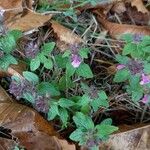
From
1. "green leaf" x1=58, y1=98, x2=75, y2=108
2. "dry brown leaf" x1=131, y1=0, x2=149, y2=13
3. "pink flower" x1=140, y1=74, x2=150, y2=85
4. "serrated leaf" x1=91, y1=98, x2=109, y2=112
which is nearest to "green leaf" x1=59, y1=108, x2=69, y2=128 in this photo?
"green leaf" x1=58, y1=98, x2=75, y2=108

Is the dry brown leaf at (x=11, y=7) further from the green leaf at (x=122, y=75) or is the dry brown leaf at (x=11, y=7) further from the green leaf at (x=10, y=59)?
the green leaf at (x=122, y=75)

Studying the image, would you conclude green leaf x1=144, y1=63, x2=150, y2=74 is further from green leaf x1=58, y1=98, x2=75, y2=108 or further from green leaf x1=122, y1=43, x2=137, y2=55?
green leaf x1=58, y1=98, x2=75, y2=108

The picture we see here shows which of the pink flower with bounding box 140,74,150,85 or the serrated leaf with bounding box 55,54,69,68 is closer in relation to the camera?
the pink flower with bounding box 140,74,150,85

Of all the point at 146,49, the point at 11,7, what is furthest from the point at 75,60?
the point at 11,7

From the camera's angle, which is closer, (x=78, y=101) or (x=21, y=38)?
(x=78, y=101)

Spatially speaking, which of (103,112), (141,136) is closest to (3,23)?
(103,112)

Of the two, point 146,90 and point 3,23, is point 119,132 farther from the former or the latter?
point 3,23
